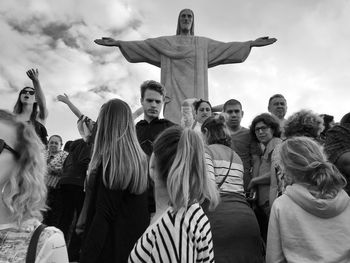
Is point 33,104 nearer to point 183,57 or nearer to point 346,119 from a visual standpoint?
point 346,119

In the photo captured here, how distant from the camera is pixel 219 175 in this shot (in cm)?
281

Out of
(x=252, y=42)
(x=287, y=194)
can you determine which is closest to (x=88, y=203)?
(x=287, y=194)

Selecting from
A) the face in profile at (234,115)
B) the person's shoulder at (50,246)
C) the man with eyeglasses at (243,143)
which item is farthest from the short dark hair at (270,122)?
the person's shoulder at (50,246)

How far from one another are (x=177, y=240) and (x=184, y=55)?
6.52 m

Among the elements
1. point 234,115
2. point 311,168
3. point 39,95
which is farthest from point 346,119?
point 39,95

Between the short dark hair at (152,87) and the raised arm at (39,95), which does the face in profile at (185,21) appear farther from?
the short dark hair at (152,87)

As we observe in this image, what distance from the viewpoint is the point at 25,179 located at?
4.65 feet

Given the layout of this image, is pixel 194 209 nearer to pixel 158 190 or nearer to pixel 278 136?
pixel 158 190

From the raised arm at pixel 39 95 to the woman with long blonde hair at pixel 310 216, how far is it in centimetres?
321

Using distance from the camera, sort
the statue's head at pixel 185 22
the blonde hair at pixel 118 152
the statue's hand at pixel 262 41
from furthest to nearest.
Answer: the statue's head at pixel 185 22
the statue's hand at pixel 262 41
the blonde hair at pixel 118 152

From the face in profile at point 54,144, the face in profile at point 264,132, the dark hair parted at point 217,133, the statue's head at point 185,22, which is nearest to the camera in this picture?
the dark hair parted at point 217,133

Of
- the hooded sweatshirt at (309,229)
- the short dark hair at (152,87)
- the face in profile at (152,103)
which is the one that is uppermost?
the short dark hair at (152,87)

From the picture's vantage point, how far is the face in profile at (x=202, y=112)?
14.7 ft

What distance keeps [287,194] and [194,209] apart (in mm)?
806
